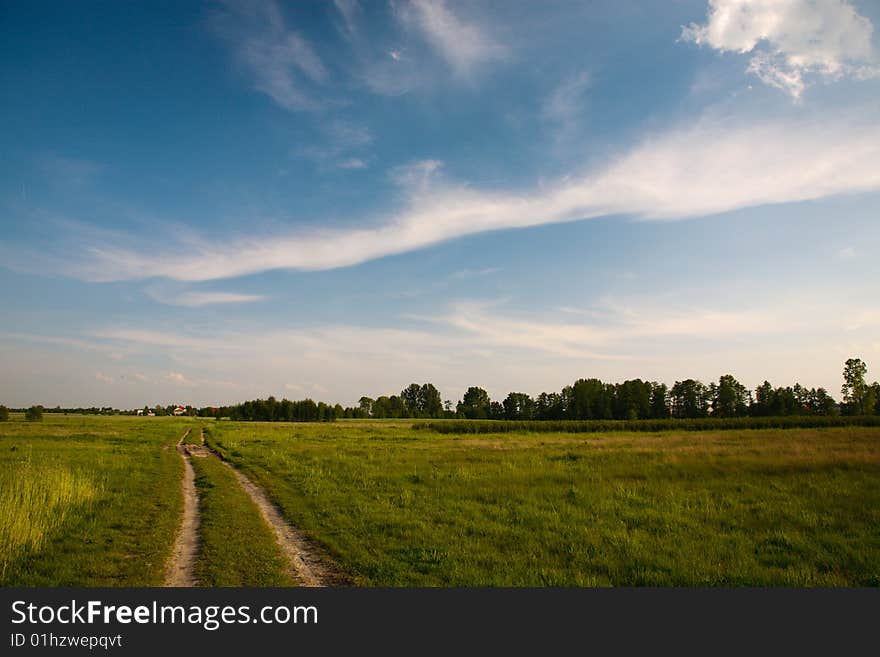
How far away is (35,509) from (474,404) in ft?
556

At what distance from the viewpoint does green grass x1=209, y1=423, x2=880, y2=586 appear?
9438 mm

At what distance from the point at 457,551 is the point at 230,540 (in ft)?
17.8

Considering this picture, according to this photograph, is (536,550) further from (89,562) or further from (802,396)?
(802,396)

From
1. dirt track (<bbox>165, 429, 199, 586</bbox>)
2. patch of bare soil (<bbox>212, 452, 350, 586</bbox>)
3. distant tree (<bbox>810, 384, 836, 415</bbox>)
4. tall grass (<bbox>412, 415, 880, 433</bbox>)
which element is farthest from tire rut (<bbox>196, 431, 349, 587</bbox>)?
distant tree (<bbox>810, 384, 836, 415</bbox>)

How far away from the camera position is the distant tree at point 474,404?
17389 cm

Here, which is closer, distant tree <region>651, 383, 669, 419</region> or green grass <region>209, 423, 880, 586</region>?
green grass <region>209, 423, 880, 586</region>

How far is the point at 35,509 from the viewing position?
1259cm

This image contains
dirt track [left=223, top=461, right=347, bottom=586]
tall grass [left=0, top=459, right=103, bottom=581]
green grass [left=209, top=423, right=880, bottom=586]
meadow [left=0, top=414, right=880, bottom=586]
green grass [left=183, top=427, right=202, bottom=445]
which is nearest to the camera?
dirt track [left=223, top=461, right=347, bottom=586]

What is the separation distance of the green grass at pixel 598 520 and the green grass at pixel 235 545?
4.11 feet

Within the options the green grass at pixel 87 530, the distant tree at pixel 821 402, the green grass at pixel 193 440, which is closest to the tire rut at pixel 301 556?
the green grass at pixel 87 530

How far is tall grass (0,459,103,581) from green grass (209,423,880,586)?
5899 millimetres

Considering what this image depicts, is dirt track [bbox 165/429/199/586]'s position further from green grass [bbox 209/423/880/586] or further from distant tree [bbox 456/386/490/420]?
distant tree [bbox 456/386/490/420]

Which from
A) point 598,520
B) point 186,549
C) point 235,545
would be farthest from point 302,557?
point 598,520

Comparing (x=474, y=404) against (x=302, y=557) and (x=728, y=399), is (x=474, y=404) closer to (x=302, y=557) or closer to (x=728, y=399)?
(x=728, y=399)
